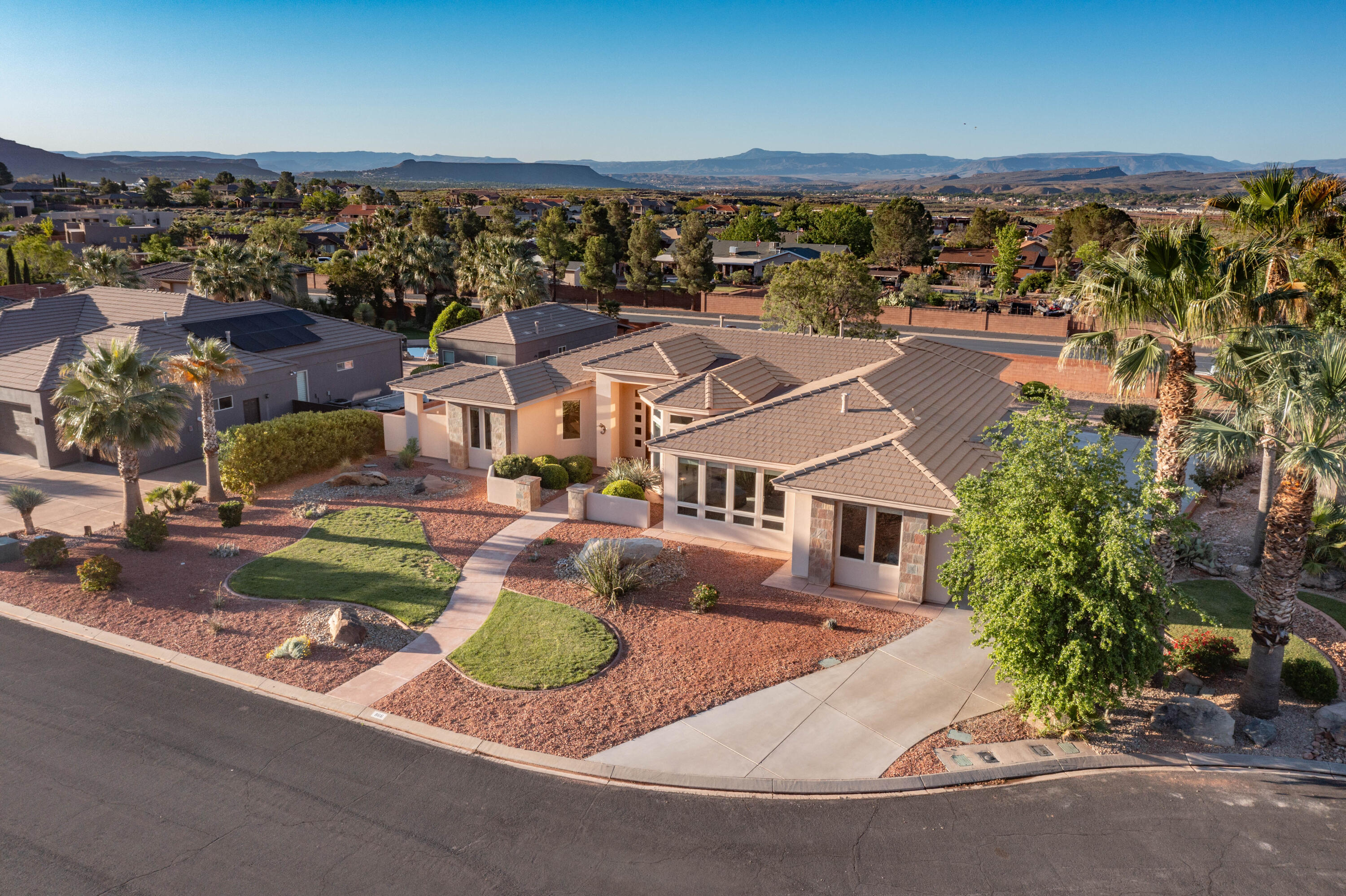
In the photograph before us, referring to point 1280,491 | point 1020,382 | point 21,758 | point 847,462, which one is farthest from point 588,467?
point 1020,382

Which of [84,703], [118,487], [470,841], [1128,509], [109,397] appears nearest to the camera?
[470,841]

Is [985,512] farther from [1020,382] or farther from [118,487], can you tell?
[1020,382]

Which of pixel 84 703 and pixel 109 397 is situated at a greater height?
pixel 109 397

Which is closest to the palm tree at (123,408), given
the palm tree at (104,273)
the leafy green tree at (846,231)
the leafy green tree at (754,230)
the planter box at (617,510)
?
the planter box at (617,510)

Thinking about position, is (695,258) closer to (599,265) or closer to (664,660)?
(599,265)

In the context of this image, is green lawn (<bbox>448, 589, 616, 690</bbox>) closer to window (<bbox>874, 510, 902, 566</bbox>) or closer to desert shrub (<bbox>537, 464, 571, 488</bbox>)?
window (<bbox>874, 510, 902, 566</bbox>)

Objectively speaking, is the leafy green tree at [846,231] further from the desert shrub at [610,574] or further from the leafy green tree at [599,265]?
the desert shrub at [610,574]
